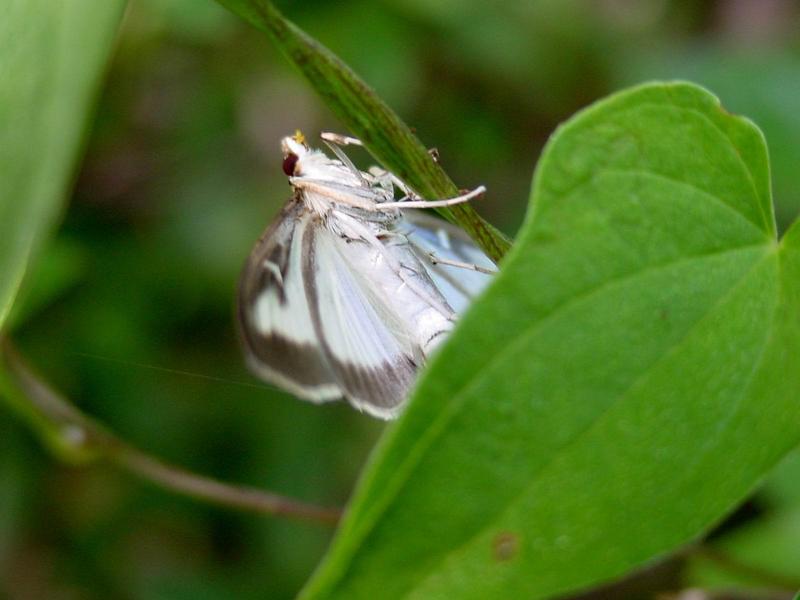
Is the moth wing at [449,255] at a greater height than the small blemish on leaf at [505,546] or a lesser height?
lesser

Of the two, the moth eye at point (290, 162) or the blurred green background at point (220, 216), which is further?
the blurred green background at point (220, 216)

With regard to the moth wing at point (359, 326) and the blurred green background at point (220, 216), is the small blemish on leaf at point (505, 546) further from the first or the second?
the blurred green background at point (220, 216)

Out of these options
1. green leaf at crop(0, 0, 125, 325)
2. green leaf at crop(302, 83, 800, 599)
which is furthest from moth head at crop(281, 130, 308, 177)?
green leaf at crop(302, 83, 800, 599)

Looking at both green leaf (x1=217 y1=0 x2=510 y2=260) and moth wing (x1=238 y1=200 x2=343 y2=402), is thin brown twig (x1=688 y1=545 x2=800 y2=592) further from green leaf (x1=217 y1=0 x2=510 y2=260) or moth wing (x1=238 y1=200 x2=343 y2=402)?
green leaf (x1=217 y1=0 x2=510 y2=260)

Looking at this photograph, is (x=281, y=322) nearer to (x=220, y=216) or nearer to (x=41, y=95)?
(x=41, y=95)

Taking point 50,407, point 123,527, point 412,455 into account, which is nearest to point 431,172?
point 412,455

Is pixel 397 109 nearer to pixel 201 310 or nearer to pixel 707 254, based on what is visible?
pixel 201 310

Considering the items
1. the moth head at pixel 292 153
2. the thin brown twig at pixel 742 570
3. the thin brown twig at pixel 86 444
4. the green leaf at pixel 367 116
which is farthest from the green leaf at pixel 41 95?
the thin brown twig at pixel 742 570
